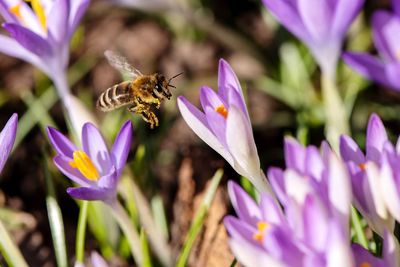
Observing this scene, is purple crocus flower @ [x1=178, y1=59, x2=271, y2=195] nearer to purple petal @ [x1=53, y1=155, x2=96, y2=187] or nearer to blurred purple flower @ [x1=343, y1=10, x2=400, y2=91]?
purple petal @ [x1=53, y1=155, x2=96, y2=187]

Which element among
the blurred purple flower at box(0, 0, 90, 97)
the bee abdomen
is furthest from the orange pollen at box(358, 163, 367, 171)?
the blurred purple flower at box(0, 0, 90, 97)

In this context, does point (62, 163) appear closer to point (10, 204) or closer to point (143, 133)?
point (143, 133)

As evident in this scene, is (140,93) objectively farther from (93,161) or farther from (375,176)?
(375,176)

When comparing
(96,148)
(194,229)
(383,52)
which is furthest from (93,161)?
(383,52)

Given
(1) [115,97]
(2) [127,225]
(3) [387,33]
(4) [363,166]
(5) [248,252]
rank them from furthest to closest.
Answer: (3) [387,33] → (1) [115,97] → (2) [127,225] → (4) [363,166] → (5) [248,252]

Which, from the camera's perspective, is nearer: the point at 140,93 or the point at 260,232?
the point at 260,232
